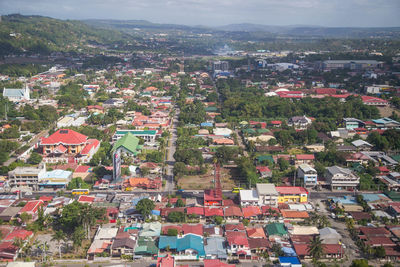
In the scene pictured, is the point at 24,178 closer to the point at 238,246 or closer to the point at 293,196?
the point at 238,246

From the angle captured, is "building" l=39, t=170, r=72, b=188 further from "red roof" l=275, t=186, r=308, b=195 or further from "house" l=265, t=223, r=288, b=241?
"red roof" l=275, t=186, r=308, b=195

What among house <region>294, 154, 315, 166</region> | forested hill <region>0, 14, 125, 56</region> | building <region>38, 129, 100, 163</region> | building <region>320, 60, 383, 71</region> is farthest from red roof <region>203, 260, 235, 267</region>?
forested hill <region>0, 14, 125, 56</region>

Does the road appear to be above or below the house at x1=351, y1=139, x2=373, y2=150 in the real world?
below

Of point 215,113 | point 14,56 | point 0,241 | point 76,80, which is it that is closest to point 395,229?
point 0,241

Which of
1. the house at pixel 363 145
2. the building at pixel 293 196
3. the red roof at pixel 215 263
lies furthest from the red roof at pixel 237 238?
the house at pixel 363 145

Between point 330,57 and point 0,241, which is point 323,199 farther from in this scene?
point 330,57

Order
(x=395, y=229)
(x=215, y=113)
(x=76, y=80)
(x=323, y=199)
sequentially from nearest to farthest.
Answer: (x=395, y=229) → (x=323, y=199) → (x=215, y=113) → (x=76, y=80)
